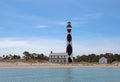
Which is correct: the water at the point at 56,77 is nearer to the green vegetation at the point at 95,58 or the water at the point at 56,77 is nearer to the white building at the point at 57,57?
the white building at the point at 57,57

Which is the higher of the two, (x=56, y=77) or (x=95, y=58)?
(x=95, y=58)

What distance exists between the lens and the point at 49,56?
9238 cm

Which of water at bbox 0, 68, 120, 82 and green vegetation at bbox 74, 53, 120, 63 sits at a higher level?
green vegetation at bbox 74, 53, 120, 63

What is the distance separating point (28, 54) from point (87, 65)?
2064 cm

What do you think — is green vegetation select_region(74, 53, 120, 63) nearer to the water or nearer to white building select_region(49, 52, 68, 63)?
white building select_region(49, 52, 68, 63)

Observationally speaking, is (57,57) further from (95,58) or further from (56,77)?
(56,77)

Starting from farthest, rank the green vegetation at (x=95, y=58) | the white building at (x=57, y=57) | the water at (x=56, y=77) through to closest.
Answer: the green vegetation at (x=95, y=58), the white building at (x=57, y=57), the water at (x=56, y=77)

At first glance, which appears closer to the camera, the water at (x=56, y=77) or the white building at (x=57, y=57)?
the water at (x=56, y=77)

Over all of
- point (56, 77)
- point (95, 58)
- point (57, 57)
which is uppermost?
point (57, 57)

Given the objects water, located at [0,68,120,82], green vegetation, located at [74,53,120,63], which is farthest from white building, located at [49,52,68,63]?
water, located at [0,68,120,82]

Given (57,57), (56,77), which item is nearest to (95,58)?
(57,57)

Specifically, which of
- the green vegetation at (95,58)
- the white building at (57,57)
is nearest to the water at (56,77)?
the white building at (57,57)

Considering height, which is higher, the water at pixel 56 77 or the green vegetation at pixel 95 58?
the green vegetation at pixel 95 58

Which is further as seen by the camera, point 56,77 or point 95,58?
point 95,58
